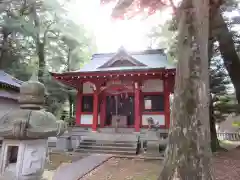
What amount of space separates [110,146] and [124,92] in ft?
14.9

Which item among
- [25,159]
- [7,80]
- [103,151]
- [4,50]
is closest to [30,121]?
[25,159]

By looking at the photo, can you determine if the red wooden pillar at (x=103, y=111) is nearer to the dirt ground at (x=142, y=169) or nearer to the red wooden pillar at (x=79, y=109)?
the red wooden pillar at (x=79, y=109)

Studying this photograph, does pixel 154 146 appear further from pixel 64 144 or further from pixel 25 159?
pixel 25 159

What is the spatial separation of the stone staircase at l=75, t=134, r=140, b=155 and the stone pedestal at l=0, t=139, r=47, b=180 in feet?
20.5

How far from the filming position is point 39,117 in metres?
3.69

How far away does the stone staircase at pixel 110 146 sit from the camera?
32.7 feet

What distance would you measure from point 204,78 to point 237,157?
5464mm

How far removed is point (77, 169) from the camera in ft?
22.8

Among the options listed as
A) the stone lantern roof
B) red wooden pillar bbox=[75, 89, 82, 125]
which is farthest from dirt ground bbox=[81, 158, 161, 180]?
red wooden pillar bbox=[75, 89, 82, 125]

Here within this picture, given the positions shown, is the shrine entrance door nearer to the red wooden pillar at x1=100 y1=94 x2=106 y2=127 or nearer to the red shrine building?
the red shrine building

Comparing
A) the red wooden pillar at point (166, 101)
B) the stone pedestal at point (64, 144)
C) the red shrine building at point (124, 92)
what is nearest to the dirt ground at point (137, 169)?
the stone pedestal at point (64, 144)

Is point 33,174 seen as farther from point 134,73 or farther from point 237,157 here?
point 134,73

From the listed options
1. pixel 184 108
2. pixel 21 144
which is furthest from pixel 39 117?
pixel 184 108

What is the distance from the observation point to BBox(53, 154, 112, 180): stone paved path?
6.12m
